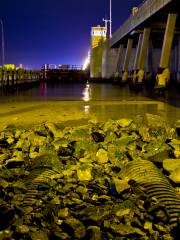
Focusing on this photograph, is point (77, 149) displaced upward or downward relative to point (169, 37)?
downward

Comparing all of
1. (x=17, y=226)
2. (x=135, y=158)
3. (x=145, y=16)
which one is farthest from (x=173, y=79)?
(x=17, y=226)

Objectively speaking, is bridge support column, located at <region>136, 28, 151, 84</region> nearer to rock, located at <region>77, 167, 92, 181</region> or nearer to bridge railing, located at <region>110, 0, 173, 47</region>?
bridge railing, located at <region>110, 0, 173, 47</region>

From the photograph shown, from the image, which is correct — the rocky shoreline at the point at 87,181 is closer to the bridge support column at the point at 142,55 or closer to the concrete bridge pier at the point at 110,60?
the bridge support column at the point at 142,55

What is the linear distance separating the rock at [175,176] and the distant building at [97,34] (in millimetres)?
51987

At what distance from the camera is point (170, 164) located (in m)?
6.49

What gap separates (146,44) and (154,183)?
2797cm

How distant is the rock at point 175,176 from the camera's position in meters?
5.92

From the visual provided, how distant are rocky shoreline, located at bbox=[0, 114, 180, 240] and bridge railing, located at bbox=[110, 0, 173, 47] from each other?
15889mm

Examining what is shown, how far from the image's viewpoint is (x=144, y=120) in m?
9.40

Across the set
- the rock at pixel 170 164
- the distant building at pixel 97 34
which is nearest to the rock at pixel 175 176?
the rock at pixel 170 164

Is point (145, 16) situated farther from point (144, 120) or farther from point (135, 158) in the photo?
point (135, 158)

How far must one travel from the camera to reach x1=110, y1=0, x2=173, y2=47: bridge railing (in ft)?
77.4

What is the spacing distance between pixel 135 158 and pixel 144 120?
2587 mm

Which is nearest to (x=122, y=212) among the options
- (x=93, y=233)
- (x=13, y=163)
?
(x=93, y=233)
